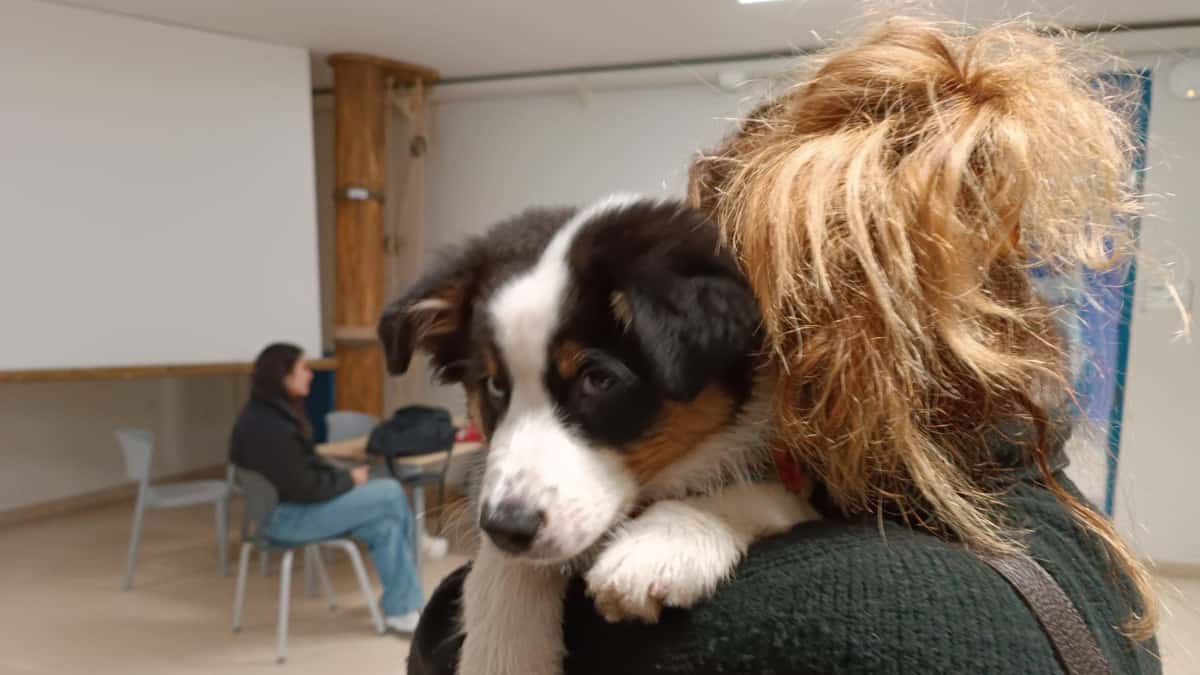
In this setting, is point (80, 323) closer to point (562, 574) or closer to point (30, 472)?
point (30, 472)

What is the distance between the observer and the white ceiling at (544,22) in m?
4.35

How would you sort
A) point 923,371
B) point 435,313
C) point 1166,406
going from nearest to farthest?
1. point 923,371
2. point 435,313
3. point 1166,406

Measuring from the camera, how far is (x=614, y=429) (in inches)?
39.1

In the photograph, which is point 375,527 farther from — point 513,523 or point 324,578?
point 513,523

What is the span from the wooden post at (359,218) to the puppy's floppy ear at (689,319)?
15.7 feet

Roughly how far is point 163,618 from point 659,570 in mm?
4168

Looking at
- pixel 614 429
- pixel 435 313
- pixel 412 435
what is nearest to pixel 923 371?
pixel 614 429

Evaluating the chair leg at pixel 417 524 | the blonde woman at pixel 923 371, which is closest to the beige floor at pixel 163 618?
the chair leg at pixel 417 524

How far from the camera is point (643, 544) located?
0.87m

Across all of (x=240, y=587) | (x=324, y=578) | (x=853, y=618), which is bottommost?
(x=324, y=578)

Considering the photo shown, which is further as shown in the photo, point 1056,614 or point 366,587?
point 366,587

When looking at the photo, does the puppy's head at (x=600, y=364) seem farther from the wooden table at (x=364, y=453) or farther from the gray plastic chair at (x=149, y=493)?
the gray plastic chair at (x=149, y=493)

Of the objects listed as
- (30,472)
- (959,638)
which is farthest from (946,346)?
(30,472)

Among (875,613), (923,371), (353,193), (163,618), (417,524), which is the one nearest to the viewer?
(875,613)
